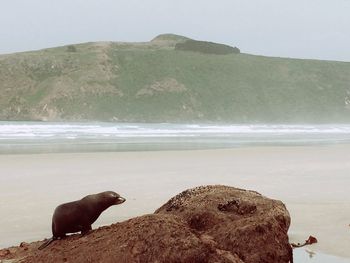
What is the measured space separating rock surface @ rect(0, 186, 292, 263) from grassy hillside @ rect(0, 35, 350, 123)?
7099cm

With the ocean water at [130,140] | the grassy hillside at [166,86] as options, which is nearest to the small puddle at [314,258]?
the ocean water at [130,140]

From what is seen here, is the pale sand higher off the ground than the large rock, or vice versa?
the large rock

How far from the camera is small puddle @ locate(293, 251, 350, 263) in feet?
20.0

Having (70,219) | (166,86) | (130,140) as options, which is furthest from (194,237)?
(166,86)

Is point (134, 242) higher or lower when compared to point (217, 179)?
higher

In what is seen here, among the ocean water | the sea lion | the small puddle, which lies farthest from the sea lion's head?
the ocean water

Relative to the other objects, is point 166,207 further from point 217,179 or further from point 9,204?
point 217,179

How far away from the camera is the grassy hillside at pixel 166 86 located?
8184 centimetres

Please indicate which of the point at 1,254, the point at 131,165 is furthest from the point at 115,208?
the point at 131,165

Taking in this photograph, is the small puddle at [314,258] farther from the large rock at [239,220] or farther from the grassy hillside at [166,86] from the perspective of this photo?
the grassy hillside at [166,86]

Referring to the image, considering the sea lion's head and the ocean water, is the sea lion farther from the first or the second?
the ocean water

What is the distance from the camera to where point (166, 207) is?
5.78m

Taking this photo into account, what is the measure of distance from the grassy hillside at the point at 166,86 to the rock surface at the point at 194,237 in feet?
233

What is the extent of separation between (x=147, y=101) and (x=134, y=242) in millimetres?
81168
